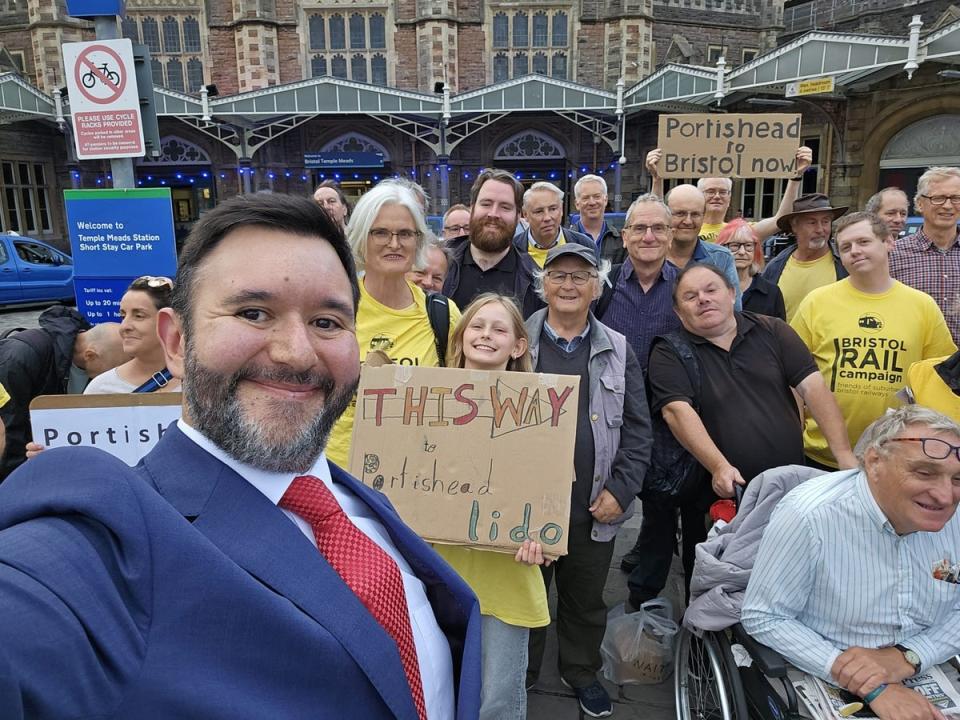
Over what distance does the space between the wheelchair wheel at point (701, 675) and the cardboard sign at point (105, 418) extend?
6.76 ft

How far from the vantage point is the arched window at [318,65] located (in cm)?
1975

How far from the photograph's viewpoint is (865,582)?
6.01 ft

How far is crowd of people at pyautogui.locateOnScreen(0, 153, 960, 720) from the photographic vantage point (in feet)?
2.13

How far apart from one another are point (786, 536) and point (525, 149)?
1912 cm

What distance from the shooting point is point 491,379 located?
209cm

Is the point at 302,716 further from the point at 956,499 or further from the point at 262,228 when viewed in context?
the point at 956,499

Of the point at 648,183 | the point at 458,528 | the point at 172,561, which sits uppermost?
the point at 648,183

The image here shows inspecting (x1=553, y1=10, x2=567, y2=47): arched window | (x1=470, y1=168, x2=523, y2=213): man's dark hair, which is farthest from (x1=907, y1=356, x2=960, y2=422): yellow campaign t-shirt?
(x1=553, y1=10, x2=567, y2=47): arched window

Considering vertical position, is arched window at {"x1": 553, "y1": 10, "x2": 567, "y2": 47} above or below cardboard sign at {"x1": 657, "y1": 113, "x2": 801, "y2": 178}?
above

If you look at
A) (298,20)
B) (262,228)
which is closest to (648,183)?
(298,20)

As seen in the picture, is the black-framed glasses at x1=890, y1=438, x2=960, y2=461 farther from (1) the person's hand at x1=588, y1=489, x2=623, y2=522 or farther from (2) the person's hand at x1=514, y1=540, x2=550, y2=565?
(2) the person's hand at x1=514, y1=540, x2=550, y2=565

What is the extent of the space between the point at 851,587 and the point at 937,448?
0.48 metres

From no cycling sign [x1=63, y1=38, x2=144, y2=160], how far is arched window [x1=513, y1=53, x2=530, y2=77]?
17545 millimetres

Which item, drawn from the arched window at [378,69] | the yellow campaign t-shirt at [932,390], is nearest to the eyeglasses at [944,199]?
the yellow campaign t-shirt at [932,390]
